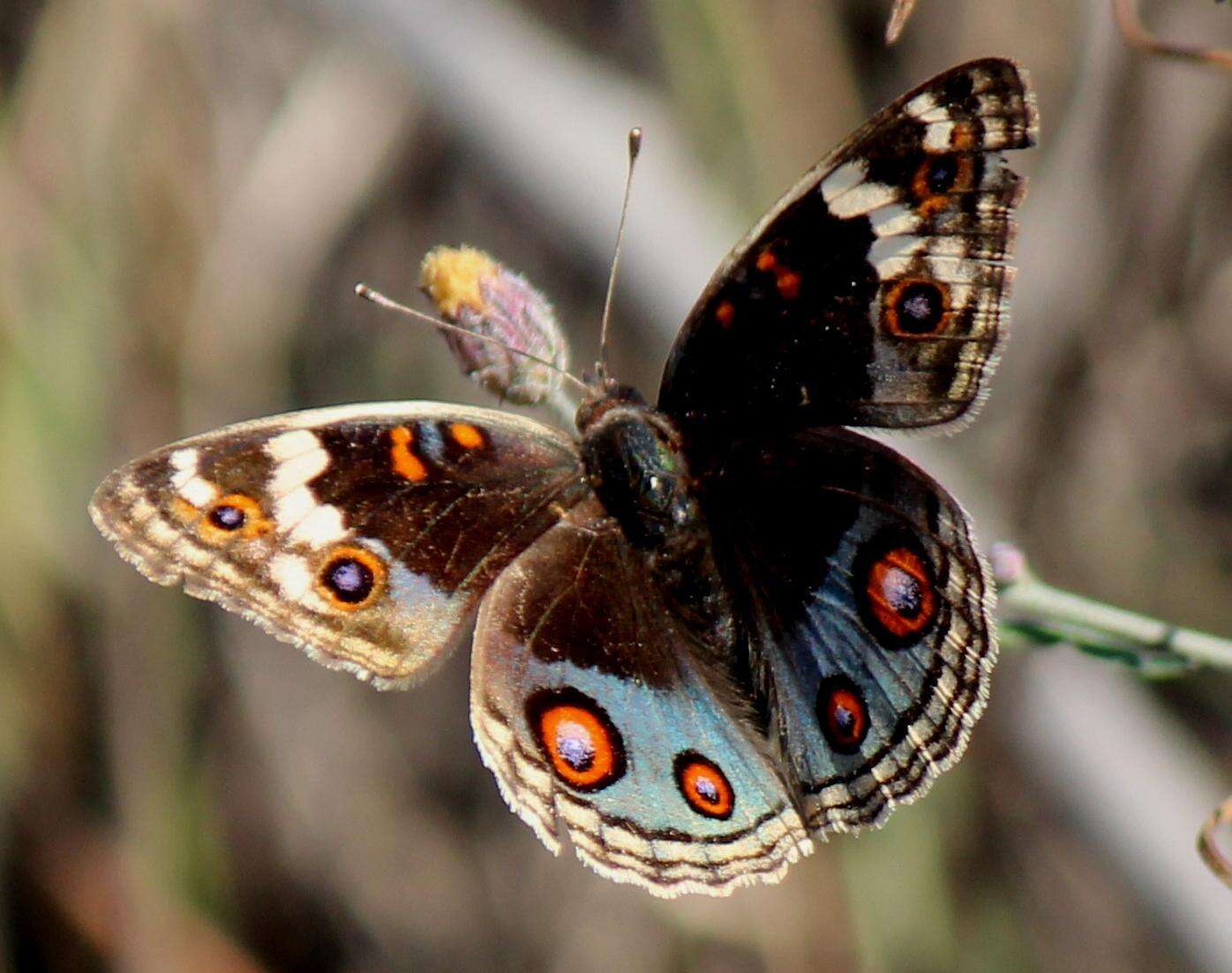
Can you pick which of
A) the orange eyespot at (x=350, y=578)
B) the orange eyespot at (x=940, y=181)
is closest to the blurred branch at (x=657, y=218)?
the orange eyespot at (x=940, y=181)

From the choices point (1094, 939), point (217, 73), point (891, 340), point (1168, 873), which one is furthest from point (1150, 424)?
point (217, 73)

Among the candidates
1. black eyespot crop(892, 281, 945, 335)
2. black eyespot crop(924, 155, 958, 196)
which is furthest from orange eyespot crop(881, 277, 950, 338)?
black eyespot crop(924, 155, 958, 196)

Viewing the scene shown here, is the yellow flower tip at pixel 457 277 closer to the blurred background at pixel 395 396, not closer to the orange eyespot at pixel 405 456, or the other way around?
the orange eyespot at pixel 405 456

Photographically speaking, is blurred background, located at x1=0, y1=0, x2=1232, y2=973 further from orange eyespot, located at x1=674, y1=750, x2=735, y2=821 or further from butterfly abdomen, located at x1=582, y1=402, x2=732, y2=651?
orange eyespot, located at x1=674, y1=750, x2=735, y2=821

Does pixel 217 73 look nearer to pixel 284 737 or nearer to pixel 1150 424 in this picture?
pixel 284 737

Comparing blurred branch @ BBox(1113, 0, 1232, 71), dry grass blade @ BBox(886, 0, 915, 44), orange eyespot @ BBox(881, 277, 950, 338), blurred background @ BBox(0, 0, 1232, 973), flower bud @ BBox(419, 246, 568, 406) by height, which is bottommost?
→ blurred background @ BBox(0, 0, 1232, 973)
